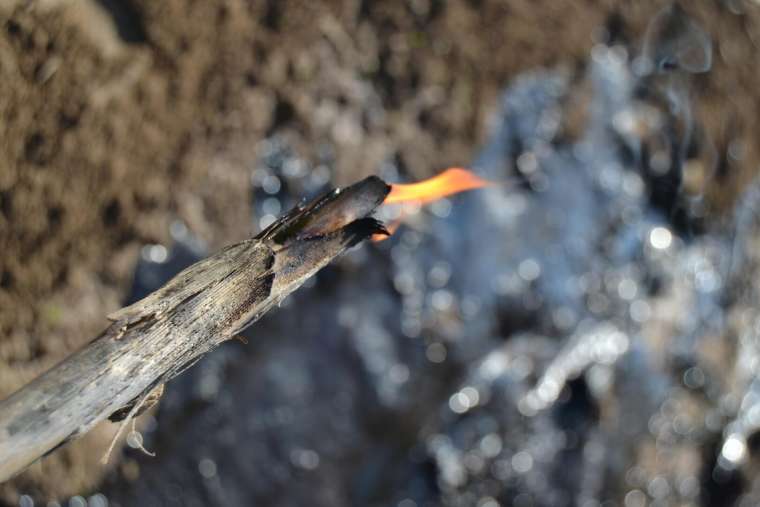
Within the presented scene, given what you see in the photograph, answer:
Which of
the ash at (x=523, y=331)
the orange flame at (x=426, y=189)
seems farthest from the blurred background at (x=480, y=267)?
the orange flame at (x=426, y=189)

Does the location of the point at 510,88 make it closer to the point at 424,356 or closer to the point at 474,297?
the point at 474,297

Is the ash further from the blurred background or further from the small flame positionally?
the small flame

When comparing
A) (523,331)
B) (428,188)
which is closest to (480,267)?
(523,331)

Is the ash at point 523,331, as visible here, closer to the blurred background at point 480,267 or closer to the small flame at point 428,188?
the blurred background at point 480,267

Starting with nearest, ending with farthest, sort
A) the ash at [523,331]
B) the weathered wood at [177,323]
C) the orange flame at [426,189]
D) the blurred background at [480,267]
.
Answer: the weathered wood at [177,323], the orange flame at [426,189], the blurred background at [480,267], the ash at [523,331]

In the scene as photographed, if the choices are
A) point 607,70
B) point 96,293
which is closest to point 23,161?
point 96,293

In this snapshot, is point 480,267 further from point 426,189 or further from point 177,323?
point 177,323
